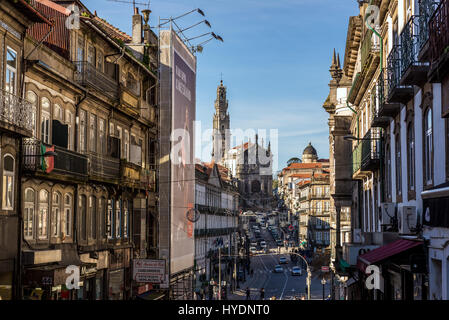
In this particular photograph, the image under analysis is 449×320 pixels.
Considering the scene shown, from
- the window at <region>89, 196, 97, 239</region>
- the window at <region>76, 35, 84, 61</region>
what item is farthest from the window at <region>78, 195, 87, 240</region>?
the window at <region>76, 35, 84, 61</region>

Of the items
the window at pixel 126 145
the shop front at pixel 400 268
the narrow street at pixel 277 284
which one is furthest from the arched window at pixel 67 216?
the narrow street at pixel 277 284

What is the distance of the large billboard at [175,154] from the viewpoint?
1532 inches

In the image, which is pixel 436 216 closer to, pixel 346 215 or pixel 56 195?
pixel 56 195

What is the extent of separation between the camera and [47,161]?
22.8 meters

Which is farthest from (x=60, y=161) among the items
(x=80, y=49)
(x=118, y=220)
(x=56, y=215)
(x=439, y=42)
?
(x=439, y=42)

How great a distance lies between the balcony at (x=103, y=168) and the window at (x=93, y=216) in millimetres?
985

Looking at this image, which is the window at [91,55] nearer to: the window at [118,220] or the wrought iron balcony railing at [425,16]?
the window at [118,220]

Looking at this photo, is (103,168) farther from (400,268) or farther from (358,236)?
(400,268)

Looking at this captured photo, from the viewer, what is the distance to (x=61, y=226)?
26.0 metres

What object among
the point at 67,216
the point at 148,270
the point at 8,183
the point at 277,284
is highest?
the point at 8,183

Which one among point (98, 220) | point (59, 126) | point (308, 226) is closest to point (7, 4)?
point (59, 126)

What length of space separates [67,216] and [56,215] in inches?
46.2

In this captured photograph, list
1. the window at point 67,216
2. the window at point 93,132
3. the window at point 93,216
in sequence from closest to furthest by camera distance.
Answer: the window at point 67,216 → the window at point 93,216 → the window at point 93,132

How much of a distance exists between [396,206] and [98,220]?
1356 centimetres
